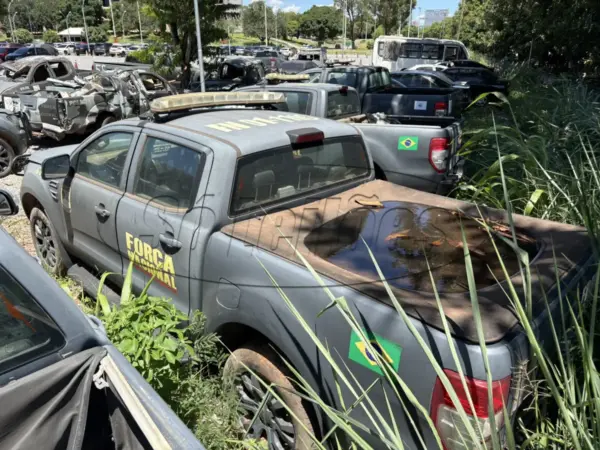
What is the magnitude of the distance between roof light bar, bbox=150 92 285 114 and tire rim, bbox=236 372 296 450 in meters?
1.93

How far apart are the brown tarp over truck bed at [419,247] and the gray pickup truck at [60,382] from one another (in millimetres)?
956

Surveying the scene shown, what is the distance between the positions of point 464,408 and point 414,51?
2501cm

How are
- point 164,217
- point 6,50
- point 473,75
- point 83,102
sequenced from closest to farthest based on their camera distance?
point 164,217
point 83,102
point 473,75
point 6,50

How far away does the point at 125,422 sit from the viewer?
179 cm

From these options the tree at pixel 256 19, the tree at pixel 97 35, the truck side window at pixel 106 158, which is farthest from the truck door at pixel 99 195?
the tree at pixel 256 19

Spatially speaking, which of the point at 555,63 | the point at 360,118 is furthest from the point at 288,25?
the point at 360,118

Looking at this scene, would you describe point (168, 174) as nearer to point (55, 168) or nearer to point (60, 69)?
point (55, 168)

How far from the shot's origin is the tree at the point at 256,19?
7544 cm

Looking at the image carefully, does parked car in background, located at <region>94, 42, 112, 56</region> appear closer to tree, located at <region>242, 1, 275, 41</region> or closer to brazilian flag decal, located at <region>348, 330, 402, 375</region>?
tree, located at <region>242, 1, 275, 41</region>

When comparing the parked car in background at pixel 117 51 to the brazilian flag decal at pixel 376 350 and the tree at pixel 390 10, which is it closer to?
the tree at pixel 390 10

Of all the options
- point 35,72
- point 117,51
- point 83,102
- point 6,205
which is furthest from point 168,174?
point 117,51

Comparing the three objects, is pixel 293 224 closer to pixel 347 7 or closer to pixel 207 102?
pixel 207 102

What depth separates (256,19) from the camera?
76.9m

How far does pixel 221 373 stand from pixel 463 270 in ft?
5.03
